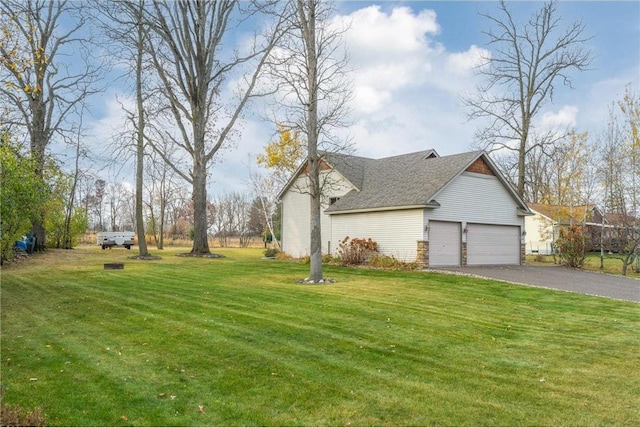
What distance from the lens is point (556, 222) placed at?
27859 mm

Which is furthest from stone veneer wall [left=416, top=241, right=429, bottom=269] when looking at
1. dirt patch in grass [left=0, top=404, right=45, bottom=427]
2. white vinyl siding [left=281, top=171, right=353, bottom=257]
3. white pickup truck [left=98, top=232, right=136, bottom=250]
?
white pickup truck [left=98, top=232, right=136, bottom=250]

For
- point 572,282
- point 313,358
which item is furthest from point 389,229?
point 313,358

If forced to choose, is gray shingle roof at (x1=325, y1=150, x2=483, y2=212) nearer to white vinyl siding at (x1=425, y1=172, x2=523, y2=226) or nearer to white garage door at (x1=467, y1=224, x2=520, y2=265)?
white vinyl siding at (x1=425, y1=172, x2=523, y2=226)

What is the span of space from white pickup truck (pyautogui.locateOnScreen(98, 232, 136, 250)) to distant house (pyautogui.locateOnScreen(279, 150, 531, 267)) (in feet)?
59.5

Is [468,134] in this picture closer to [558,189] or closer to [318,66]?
[558,189]

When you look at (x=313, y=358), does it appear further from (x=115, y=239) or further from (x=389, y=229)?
(x=115, y=239)

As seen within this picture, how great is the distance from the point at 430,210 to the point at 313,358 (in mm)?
13517

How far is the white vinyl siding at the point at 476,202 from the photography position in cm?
1889

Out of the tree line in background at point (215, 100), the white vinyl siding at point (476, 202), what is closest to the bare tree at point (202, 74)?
the tree line in background at point (215, 100)

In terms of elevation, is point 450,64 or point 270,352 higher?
point 450,64

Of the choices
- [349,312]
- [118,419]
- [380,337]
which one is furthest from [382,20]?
[118,419]

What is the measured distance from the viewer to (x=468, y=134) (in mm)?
29078

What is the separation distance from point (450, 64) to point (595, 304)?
964 cm

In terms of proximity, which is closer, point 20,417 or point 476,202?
point 20,417
